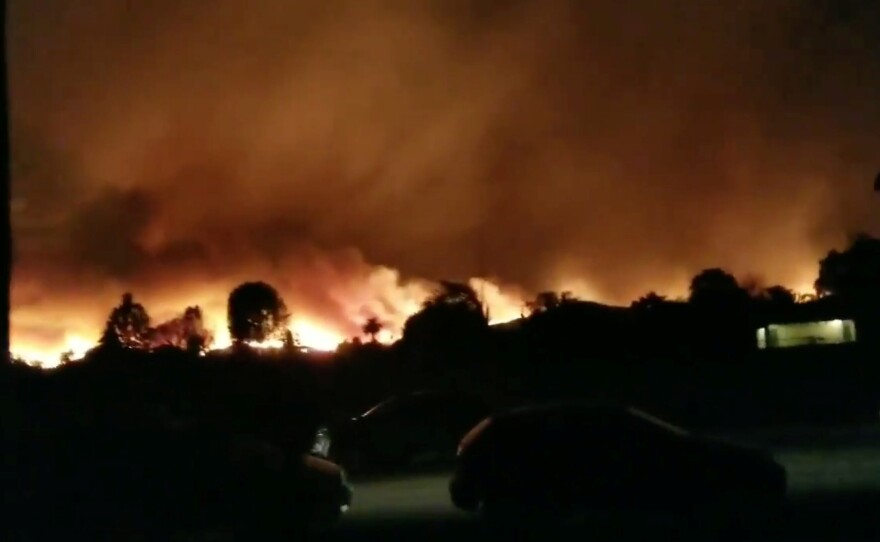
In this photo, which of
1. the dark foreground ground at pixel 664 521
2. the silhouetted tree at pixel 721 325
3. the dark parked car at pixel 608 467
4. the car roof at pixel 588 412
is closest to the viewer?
the dark foreground ground at pixel 664 521

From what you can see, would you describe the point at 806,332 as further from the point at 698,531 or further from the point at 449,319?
the point at 698,531

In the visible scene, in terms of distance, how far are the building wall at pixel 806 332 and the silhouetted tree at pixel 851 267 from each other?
221 inches

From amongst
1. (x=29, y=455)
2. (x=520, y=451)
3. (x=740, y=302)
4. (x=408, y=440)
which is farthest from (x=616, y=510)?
(x=740, y=302)

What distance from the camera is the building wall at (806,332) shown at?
2135 inches

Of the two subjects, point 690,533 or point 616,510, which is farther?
point 616,510

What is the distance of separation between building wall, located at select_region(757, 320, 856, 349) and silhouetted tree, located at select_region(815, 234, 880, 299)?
18.5 ft

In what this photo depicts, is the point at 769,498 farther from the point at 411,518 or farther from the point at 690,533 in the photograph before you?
the point at 411,518

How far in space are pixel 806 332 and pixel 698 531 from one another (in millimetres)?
41780

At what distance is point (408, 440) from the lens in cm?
2716

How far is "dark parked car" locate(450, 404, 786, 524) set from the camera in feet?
52.0

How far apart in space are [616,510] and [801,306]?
41.6 m

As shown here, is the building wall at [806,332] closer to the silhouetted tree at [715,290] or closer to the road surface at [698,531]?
the silhouetted tree at [715,290]

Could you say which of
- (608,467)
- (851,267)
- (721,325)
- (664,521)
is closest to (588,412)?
(608,467)

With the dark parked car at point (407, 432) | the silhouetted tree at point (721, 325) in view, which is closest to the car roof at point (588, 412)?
the dark parked car at point (407, 432)
